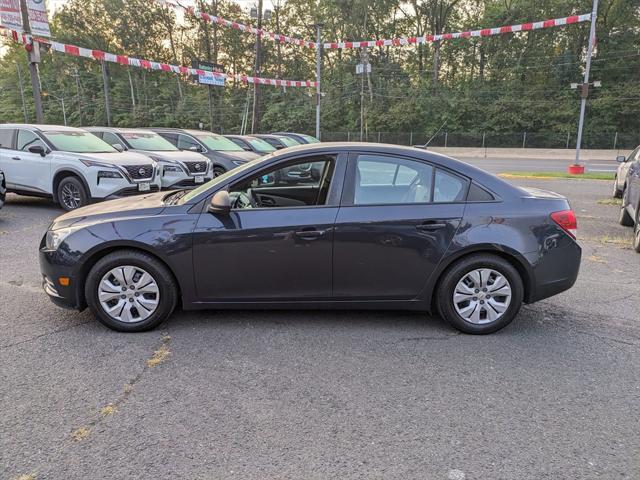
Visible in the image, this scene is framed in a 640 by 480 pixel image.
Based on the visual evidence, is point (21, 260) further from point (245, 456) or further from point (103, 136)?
point (103, 136)

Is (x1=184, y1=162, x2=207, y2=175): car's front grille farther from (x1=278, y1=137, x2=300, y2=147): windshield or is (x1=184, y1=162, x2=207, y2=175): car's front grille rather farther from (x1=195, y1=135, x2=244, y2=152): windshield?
(x1=278, y1=137, x2=300, y2=147): windshield

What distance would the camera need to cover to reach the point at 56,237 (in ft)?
13.0

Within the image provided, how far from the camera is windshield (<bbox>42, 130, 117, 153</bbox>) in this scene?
9383 mm

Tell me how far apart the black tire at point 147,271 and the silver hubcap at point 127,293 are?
3 cm

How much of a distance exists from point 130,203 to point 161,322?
3.78 feet

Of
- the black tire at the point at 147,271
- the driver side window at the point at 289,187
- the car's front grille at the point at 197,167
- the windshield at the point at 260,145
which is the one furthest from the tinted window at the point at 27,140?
the driver side window at the point at 289,187

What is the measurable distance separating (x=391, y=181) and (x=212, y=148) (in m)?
9.76

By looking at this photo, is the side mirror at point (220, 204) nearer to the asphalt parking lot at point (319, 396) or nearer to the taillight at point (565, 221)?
the asphalt parking lot at point (319, 396)

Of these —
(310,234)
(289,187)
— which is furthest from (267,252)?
(289,187)

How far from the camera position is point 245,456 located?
2.50m

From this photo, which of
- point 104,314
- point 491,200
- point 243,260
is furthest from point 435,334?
point 104,314

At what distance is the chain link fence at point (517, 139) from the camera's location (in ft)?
125

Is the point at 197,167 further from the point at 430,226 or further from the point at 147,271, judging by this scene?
the point at 430,226

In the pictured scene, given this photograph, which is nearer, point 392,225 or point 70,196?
point 392,225
